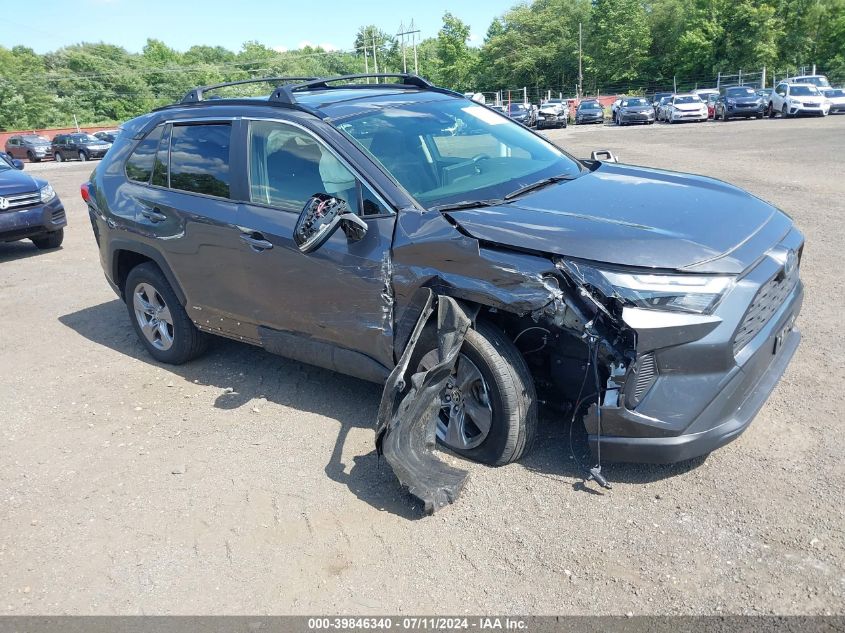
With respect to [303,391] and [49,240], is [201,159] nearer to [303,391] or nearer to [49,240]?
[303,391]

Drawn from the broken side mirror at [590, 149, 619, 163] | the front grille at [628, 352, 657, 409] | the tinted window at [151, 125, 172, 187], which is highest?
the tinted window at [151, 125, 172, 187]

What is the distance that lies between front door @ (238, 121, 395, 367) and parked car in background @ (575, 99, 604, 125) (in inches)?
1580

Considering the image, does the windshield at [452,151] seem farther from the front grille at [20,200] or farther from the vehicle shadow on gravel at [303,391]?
the front grille at [20,200]

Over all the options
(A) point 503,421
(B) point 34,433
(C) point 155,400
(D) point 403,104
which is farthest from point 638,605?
(B) point 34,433

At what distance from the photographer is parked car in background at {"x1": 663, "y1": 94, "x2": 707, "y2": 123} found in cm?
3394

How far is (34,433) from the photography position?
180 inches

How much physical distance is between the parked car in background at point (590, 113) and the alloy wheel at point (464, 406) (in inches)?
1611

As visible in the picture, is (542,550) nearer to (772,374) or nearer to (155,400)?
(772,374)

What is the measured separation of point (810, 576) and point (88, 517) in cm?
337

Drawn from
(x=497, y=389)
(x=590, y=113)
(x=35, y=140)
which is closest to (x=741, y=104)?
(x=590, y=113)

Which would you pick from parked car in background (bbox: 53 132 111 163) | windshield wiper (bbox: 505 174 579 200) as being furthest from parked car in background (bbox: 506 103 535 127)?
windshield wiper (bbox: 505 174 579 200)

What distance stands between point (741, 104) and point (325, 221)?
34038mm

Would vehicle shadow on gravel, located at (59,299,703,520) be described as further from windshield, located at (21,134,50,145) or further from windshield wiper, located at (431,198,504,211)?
windshield, located at (21,134,50,145)

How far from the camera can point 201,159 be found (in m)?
4.77
